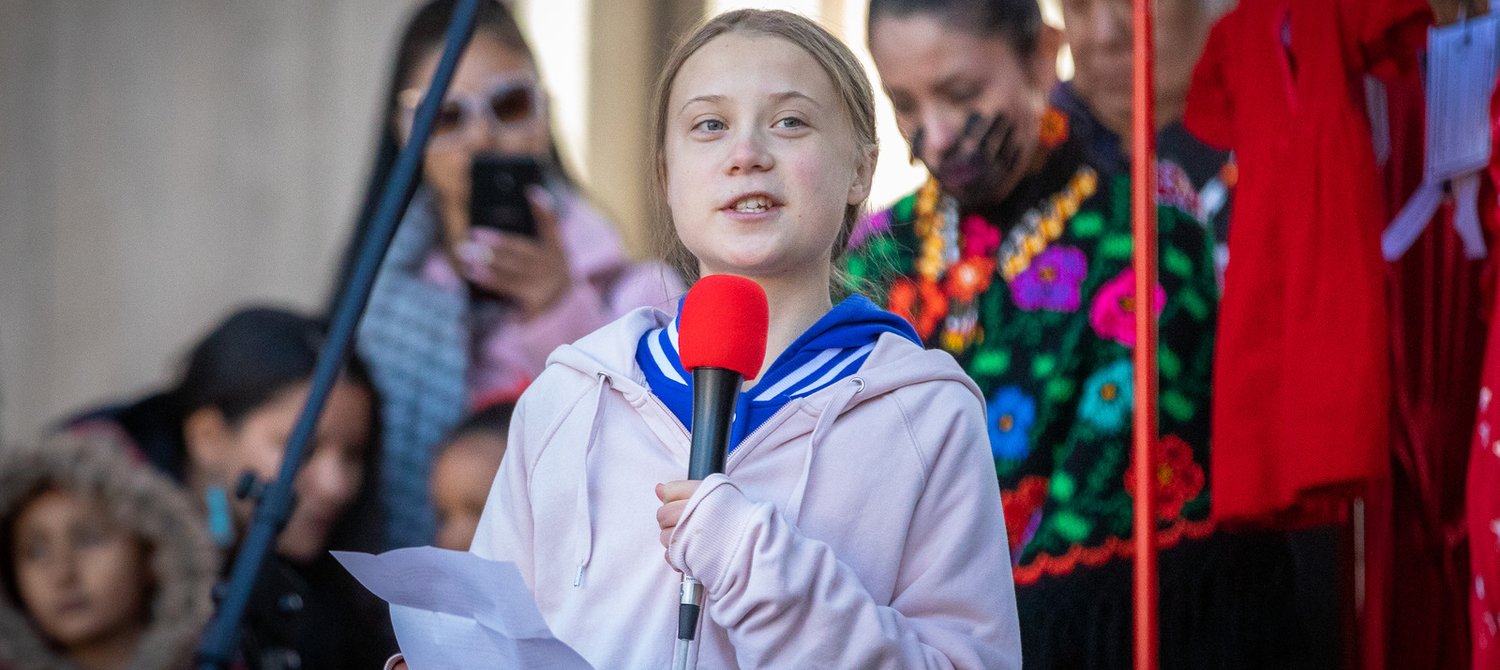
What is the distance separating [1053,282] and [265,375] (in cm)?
184

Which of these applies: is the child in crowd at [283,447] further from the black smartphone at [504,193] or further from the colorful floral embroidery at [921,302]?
the colorful floral embroidery at [921,302]

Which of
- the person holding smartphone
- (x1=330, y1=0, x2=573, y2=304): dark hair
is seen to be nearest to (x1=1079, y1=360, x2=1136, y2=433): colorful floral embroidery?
the person holding smartphone

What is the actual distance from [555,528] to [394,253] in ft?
6.61

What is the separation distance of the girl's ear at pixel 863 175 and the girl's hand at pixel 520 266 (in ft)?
5.98

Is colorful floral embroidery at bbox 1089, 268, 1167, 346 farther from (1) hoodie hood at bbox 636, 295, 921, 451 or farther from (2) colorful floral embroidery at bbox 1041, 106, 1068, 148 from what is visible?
(1) hoodie hood at bbox 636, 295, 921, 451

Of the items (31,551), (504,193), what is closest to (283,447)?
(31,551)

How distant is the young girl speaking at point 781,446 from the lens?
1.24 m

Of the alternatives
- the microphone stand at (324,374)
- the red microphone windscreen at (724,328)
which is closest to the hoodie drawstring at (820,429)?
the red microphone windscreen at (724,328)

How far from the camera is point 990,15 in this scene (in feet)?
7.47

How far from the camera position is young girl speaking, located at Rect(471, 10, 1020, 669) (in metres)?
1.24

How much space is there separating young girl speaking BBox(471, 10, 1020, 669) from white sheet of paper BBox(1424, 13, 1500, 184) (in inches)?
31.6

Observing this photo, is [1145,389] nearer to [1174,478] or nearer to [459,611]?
[1174,478]

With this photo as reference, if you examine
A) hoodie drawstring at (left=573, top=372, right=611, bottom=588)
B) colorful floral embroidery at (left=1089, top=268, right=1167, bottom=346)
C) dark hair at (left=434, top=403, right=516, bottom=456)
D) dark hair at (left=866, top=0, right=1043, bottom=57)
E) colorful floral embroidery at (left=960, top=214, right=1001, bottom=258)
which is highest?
dark hair at (left=866, top=0, right=1043, bottom=57)

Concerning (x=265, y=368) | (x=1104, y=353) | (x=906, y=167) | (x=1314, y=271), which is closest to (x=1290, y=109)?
(x=1314, y=271)
